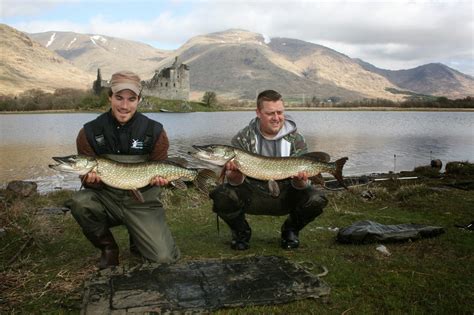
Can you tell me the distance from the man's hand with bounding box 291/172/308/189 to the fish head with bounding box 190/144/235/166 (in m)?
0.94

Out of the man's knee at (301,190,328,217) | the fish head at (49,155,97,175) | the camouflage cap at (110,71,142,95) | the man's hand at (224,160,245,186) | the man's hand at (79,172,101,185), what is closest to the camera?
the fish head at (49,155,97,175)

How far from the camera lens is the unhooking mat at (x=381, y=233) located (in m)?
5.99

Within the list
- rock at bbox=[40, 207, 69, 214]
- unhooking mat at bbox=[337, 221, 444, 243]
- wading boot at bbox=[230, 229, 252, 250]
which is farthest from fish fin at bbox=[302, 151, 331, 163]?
rock at bbox=[40, 207, 69, 214]

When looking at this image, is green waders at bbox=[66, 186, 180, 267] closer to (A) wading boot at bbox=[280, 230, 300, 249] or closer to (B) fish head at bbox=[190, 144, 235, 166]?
(B) fish head at bbox=[190, 144, 235, 166]

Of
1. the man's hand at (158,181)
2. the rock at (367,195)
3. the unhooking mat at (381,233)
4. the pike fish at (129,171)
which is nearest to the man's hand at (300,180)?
the unhooking mat at (381,233)

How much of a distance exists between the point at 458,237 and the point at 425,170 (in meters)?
10.2

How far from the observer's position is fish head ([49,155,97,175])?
478cm

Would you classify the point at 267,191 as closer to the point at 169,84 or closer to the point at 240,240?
the point at 240,240

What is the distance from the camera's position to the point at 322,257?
539cm

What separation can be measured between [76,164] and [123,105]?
927 mm

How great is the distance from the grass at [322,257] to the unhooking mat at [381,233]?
12 centimetres

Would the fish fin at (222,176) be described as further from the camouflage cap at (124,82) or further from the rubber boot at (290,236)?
the camouflage cap at (124,82)

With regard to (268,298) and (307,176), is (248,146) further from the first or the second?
(268,298)

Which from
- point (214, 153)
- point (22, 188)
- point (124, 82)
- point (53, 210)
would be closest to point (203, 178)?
point (214, 153)
